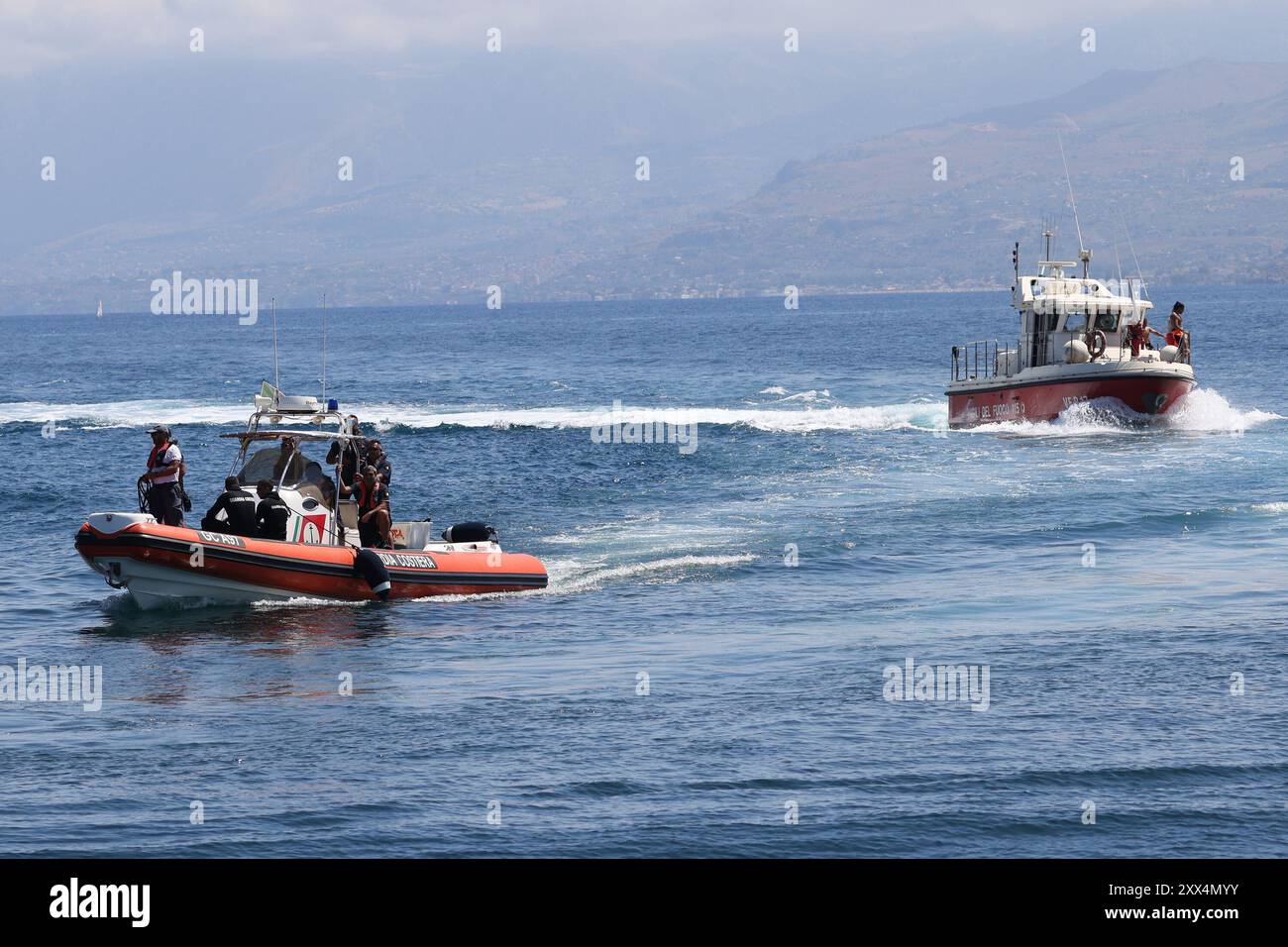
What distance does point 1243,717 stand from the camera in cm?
1556

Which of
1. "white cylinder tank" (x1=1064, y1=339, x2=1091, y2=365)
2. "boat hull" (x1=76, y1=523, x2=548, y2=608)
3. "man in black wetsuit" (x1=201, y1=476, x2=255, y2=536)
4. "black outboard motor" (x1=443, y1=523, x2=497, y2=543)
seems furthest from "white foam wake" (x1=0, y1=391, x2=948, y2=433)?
"man in black wetsuit" (x1=201, y1=476, x2=255, y2=536)

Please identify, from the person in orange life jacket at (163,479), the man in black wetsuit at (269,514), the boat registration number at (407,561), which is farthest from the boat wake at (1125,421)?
the person in orange life jacket at (163,479)

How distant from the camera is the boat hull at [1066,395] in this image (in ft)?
136

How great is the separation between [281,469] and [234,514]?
1.13 m

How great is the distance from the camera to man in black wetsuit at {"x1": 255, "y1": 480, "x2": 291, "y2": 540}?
22.3 m

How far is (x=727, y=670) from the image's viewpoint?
18203mm

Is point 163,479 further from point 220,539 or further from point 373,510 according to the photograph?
point 373,510

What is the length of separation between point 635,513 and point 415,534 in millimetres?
8061

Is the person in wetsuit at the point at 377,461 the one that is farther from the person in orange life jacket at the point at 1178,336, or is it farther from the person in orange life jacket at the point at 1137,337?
the person in orange life jacket at the point at 1178,336

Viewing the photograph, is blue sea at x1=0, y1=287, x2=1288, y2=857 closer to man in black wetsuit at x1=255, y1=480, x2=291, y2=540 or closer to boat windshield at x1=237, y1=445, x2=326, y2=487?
man in black wetsuit at x1=255, y1=480, x2=291, y2=540

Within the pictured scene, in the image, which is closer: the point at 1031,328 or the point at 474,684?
the point at 474,684

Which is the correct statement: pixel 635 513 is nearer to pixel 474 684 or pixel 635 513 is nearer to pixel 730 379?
pixel 474 684

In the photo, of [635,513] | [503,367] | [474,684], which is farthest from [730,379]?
[474,684]

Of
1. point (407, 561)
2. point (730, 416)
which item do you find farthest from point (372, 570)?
point (730, 416)
